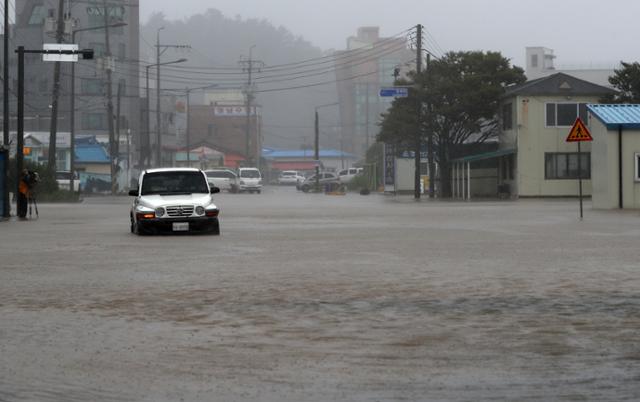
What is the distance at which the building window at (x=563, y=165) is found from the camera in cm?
6331

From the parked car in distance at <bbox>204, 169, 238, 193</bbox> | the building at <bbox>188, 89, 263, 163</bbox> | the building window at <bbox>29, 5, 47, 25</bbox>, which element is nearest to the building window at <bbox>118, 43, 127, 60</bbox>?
the building window at <bbox>29, 5, 47, 25</bbox>

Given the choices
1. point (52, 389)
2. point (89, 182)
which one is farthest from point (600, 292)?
point (89, 182)

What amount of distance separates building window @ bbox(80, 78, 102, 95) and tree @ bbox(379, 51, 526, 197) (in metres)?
48.9

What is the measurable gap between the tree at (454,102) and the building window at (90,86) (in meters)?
48.9

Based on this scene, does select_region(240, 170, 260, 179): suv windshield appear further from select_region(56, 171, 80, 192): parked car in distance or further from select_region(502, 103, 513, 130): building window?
select_region(502, 103, 513, 130): building window

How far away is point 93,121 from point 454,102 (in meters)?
54.9

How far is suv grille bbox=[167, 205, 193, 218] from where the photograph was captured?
28.2 m

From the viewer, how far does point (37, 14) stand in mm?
119000

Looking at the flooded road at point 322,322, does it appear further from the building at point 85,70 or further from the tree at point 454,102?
the building at point 85,70

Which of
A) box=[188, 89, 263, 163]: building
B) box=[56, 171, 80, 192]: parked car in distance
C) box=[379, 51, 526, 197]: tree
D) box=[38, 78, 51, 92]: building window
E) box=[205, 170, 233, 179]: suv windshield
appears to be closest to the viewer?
box=[379, 51, 526, 197]: tree

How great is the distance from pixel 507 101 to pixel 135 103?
60781mm

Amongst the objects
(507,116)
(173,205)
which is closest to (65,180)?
(507,116)

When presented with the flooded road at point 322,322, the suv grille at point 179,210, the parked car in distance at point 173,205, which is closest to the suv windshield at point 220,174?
the parked car in distance at point 173,205

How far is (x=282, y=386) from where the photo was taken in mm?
8148
